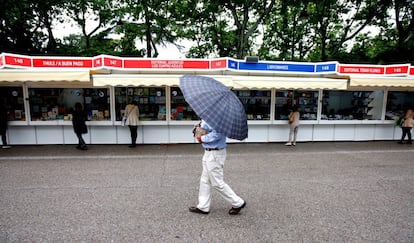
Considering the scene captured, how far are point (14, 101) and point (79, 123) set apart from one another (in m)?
2.58

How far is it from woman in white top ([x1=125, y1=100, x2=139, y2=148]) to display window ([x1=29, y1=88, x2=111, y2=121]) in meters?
0.96

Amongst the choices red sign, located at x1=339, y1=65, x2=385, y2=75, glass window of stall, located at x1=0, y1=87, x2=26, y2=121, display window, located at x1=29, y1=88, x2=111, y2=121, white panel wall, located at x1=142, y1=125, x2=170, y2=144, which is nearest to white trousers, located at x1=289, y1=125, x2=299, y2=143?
red sign, located at x1=339, y1=65, x2=385, y2=75

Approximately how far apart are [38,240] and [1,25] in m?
17.5

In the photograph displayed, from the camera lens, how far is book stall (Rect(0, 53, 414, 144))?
24.3ft

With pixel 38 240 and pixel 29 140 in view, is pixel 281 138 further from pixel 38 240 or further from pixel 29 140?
pixel 29 140

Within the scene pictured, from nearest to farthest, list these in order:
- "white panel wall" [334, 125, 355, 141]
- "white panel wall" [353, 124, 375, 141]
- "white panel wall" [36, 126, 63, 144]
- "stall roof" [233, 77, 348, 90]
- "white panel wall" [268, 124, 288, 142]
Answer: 1. "stall roof" [233, 77, 348, 90]
2. "white panel wall" [36, 126, 63, 144]
3. "white panel wall" [268, 124, 288, 142]
4. "white panel wall" [334, 125, 355, 141]
5. "white panel wall" [353, 124, 375, 141]

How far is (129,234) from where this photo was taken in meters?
3.15

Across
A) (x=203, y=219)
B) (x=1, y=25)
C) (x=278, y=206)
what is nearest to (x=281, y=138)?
(x=278, y=206)

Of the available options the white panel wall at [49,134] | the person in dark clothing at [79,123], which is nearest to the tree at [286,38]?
the person in dark clothing at [79,123]

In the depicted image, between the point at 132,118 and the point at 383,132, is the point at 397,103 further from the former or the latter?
the point at 132,118

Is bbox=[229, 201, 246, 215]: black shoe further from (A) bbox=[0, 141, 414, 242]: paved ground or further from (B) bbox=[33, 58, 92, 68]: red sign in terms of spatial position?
(B) bbox=[33, 58, 92, 68]: red sign

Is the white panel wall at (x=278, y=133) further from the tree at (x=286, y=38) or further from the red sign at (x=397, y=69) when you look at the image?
the tree at (x=286, y=38)

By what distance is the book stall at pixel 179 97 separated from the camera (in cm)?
741

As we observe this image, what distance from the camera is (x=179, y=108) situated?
28.1ft
